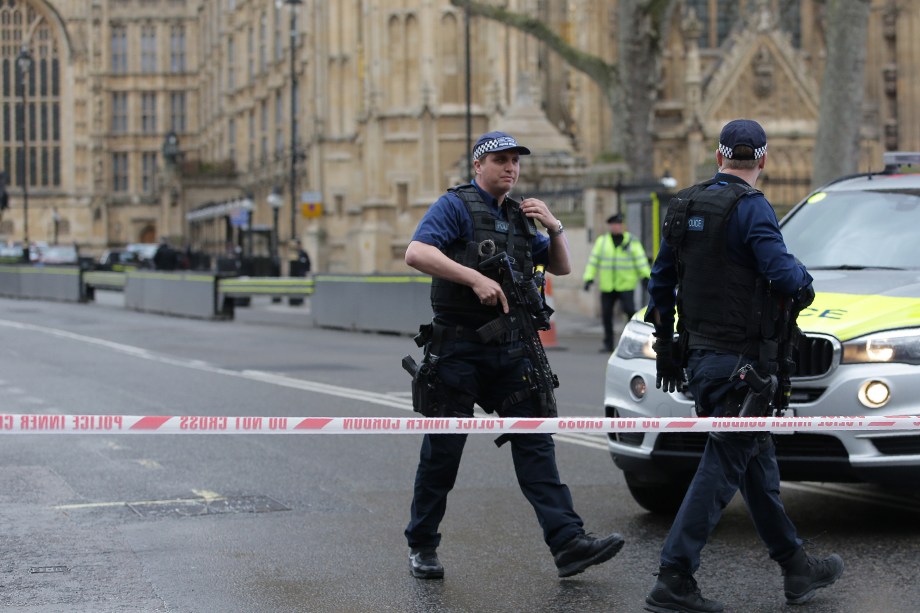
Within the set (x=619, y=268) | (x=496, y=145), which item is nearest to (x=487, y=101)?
(x=619, y=268)

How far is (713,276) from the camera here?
20.8 feet

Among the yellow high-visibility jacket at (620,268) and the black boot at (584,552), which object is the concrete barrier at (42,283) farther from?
the black boot at (584,552)

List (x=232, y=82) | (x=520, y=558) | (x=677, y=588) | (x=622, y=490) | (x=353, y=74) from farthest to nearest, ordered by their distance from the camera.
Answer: (x=232, y=82) < (x=353, y=74) < (x=622, y=490) < (x=520, y=558) < (x=677, y=588)

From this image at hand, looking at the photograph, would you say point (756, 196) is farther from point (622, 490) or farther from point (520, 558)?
point (622, 490)

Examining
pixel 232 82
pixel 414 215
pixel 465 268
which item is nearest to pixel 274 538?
pixel 465 268

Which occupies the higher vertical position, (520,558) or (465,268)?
(465,268)

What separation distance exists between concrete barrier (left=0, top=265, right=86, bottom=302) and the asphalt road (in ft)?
90.6

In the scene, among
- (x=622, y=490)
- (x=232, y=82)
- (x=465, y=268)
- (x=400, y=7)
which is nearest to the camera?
(x=465, y=268)

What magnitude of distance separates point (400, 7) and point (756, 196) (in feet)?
143

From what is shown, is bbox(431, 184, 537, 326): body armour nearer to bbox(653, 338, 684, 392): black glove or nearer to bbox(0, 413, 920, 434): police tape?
bbox(0, 413, 920, 434): police tape

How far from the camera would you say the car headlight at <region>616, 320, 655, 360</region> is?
809cm

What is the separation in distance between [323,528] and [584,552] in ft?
6.27

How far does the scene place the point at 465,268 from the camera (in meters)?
6.54

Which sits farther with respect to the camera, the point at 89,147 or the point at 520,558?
the point at 89,147
